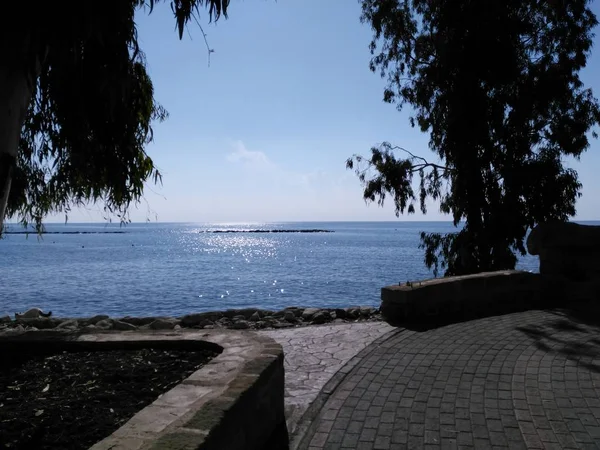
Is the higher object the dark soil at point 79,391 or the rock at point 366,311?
the dark soil at point 79,391

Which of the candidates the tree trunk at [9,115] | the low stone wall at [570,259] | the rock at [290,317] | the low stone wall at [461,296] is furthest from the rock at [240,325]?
the tree trunk at [9,115]

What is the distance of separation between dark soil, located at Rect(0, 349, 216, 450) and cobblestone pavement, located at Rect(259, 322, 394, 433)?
44.0 inches

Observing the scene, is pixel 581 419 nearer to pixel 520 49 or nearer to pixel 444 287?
pixel 444 287

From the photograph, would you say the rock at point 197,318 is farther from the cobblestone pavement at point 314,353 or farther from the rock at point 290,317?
the cobblestone pavement at point 314,353

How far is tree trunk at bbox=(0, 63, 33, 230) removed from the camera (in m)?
3.76

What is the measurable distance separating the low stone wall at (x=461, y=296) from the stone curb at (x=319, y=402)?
60.2 inches

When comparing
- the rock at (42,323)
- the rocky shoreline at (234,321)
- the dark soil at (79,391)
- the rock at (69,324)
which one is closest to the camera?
the dark soil at (79,391)

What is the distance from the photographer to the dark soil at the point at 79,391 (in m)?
3.11

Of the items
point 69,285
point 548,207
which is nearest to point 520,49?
point 548,207

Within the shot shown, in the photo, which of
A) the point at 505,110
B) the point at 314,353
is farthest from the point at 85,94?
the point at 505,110

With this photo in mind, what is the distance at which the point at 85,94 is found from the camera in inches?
209

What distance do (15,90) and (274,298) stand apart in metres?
24.2

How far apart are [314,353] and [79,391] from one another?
3884 mm

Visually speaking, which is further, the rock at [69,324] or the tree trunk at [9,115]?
the rock at [69,324]
